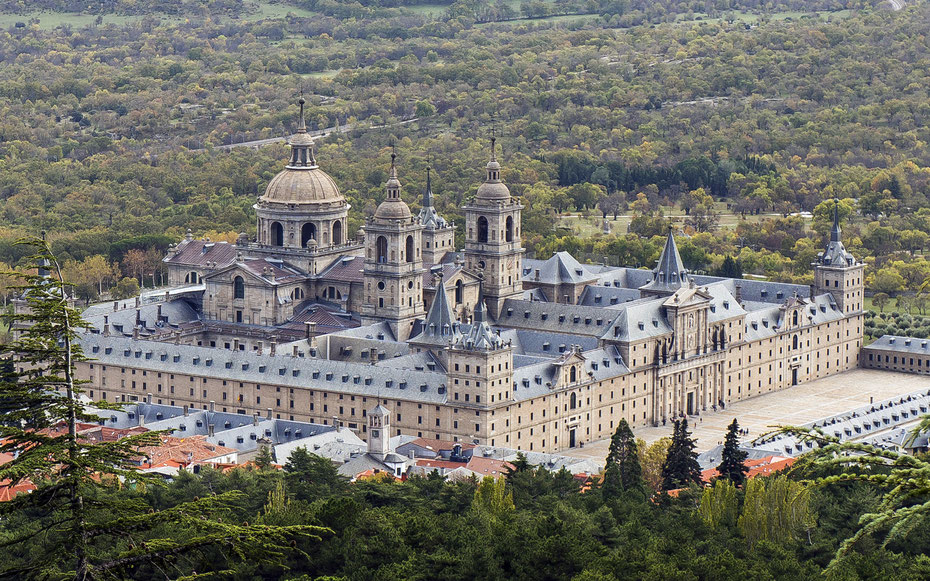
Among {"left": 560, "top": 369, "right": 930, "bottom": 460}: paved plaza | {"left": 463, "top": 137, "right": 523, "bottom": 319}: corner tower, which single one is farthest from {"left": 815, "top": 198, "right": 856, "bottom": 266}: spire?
{"left": 463, "top": 137, "right": 523, "bottom": 319}: corner tower

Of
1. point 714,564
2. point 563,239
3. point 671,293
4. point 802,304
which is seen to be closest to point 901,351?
point 802,304

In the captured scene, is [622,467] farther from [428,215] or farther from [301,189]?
[428,215]

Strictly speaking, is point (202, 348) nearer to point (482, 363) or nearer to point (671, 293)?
point (482, 363)

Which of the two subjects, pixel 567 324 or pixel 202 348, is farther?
pixel 567 324

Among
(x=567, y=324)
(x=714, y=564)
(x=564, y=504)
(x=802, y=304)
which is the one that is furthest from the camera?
(x=802, y=304)

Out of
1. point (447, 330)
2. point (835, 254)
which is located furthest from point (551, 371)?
point (835, 254)

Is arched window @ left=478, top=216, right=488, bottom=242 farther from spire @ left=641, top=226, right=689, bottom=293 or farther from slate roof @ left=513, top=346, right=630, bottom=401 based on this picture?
slate roof @ left=513, top=346, right=630, bottom=401
